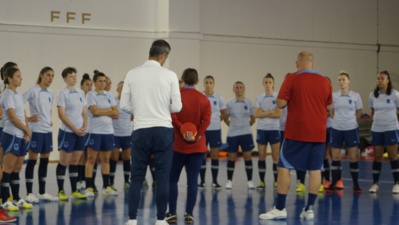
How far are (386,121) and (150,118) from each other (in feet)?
19.5

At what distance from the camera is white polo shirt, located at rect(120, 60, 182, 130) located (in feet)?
26.3

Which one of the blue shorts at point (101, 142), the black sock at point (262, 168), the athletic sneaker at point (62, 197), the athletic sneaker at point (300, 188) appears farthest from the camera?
the black sock at point (262, 168)

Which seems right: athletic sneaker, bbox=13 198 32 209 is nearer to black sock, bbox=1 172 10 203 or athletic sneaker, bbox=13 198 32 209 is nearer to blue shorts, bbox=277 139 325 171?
black sock, bbox=1 172 10 203

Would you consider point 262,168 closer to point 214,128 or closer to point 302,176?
point 302,176

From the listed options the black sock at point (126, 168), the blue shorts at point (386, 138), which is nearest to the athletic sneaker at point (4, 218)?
the black sock at point (126, 168)

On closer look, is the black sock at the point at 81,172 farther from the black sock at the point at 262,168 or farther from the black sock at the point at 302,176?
the black sock at the point at 302,176

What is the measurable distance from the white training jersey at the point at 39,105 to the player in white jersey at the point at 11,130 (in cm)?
71

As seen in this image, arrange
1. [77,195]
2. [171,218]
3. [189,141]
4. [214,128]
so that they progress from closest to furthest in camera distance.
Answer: [189,141], [171,218], [77,195], [214,128]

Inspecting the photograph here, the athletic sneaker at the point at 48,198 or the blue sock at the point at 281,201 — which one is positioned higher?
the blue sock at the point at 281,201

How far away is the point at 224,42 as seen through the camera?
2297cm

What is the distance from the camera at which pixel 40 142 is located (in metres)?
11.2

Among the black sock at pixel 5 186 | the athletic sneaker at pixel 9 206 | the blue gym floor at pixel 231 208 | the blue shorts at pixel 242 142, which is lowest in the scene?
the blue gym floor at pixel 231 208

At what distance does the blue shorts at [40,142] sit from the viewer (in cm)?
1120

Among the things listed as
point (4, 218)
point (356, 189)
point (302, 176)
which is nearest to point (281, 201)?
point (4, 218)
